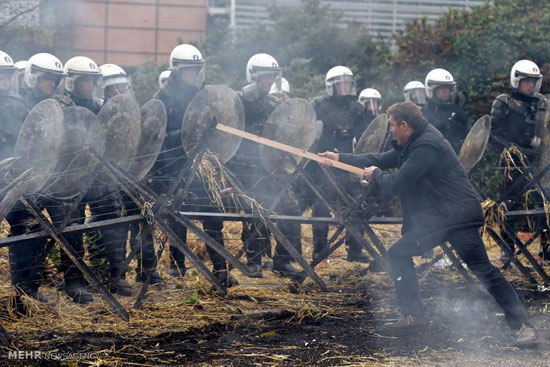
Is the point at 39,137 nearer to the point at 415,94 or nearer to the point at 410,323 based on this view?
the point at 410,323

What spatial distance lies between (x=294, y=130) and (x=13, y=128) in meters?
2.77

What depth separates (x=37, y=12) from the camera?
16.8 m

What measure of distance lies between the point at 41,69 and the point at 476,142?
4650 mm

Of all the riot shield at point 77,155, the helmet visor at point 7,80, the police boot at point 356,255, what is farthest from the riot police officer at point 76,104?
the police boot at point 356,255

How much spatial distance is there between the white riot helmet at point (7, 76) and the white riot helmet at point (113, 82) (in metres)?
1.59

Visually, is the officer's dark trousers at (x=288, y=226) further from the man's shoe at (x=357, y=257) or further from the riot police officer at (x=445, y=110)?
the riot police officer at (x=445, y=110)

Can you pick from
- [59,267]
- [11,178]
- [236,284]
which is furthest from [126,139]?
[236,284]

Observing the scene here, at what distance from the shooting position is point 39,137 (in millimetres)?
5824

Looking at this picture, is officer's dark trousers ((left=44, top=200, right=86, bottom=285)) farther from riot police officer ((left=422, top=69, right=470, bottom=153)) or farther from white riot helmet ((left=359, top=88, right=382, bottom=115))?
white riot helmet ((left=359, top=88, right=382, bottom=115))

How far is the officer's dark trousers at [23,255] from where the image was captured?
6602 mm

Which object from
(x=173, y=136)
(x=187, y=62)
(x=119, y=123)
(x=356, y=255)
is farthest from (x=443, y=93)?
(x=119, y=123)

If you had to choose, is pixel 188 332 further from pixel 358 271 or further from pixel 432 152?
pixel 358 271

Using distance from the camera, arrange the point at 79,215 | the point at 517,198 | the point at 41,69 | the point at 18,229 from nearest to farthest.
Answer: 1. the point at 18,229
2. the point at 41,69
3. the point at 79,215
4. the point at 517,198

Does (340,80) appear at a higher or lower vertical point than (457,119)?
higher
